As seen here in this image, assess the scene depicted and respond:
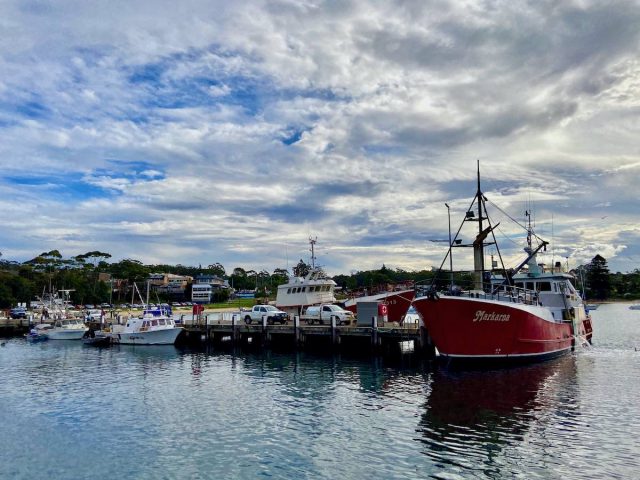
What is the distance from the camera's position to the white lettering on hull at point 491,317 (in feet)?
101

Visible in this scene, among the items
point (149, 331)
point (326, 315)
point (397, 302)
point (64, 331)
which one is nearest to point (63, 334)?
point (64, 331)

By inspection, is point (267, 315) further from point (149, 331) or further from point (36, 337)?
point (36, 337)

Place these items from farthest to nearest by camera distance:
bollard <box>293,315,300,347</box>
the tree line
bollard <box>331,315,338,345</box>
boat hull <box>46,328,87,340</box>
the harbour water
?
the tree line
boat hull <box>46,328,87,340</box>
bollard <box>293,315,300,347</box>
bollard <box>331,315,338,345</box>
the harbour water

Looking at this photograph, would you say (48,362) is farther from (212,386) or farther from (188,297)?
(188,297)

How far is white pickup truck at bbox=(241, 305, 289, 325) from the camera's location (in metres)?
48.6

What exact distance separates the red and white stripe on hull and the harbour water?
139cm

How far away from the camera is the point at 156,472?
15820 millimetres

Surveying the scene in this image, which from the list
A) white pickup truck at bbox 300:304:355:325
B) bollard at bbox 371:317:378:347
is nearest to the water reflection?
bollard at bbox 371:317:378:347

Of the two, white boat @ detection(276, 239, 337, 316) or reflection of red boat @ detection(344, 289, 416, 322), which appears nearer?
reflection of red boat @ detection(344, 289, 416, 322)

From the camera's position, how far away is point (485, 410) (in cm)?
2236

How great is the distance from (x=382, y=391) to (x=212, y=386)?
982 centimetres

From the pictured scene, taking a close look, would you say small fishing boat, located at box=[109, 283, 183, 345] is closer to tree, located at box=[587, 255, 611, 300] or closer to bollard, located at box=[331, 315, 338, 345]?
bollard, located at box=[331, 315, 338, 345]

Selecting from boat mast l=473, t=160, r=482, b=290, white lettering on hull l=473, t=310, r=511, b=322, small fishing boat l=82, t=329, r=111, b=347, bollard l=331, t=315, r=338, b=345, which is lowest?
small fishing boat l=82, t=329, r=111, b=347

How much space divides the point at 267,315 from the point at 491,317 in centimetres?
2289
